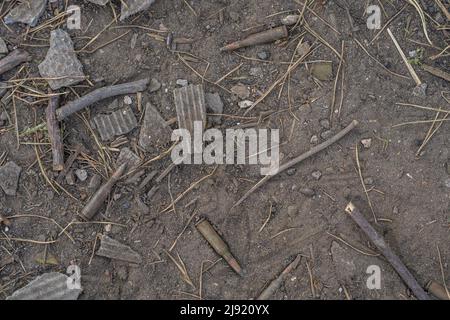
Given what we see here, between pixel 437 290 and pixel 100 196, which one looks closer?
pixel 437 290

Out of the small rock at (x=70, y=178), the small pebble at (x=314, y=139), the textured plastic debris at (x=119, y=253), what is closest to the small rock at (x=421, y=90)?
the small pebble at (x=314, y=139)

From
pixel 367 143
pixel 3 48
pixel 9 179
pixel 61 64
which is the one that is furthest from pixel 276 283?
pixel 3 48

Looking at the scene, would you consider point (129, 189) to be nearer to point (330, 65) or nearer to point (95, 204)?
point (95, 204)

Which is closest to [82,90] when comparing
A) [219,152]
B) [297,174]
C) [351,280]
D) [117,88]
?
[117,88]

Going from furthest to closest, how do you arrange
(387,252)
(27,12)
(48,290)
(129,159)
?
(27,12), (129,159), (48,290), (387,252)

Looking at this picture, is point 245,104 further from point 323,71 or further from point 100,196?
point 100,196

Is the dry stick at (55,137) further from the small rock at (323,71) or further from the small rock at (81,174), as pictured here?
the small rock at (323,71)
